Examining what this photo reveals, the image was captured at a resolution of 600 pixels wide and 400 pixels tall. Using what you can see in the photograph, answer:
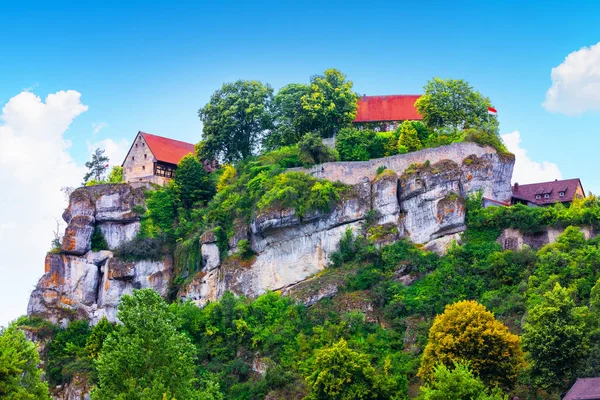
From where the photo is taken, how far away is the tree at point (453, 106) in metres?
72.9

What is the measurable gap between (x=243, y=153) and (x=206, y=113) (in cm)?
510

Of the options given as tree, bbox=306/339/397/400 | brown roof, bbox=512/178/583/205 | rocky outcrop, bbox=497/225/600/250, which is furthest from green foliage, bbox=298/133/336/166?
tree, bbox=306/339/397/400

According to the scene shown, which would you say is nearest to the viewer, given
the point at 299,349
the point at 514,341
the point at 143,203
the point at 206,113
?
the point at 514,341

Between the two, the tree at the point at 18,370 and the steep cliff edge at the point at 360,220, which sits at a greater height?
the steep cliff edge at the point at 360,220

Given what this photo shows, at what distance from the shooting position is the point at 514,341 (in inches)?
1908

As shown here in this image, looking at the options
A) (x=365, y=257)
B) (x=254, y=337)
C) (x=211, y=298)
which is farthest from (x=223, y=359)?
(x=365, y=257)

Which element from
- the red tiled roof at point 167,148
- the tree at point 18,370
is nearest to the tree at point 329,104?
the red tiled roof at point 167,148

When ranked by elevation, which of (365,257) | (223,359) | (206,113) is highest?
(206,113)

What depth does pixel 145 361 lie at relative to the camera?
46.7 meters

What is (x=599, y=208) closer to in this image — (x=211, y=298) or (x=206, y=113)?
(x=211, y=298)

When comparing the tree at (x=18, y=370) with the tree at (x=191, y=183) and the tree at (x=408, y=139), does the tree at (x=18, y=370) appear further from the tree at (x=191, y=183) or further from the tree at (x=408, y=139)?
the tree at (x=408, y=139)

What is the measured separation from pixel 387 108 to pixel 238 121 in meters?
12.7

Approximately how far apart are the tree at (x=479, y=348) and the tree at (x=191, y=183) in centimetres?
3179

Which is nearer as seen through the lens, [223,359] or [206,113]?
[223,359]
